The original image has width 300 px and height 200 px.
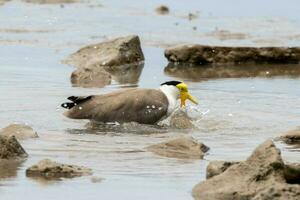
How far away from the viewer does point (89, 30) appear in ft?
74.7

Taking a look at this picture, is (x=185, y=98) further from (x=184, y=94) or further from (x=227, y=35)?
(x=227, y=35)

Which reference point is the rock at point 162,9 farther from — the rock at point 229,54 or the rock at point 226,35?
the rock at point 229,54

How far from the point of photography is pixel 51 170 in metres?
10.1

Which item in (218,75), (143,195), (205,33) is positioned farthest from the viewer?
(205,33)

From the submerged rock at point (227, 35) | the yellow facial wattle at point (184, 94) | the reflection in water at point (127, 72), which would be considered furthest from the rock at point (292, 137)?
the submerged rock at point (227, 35)

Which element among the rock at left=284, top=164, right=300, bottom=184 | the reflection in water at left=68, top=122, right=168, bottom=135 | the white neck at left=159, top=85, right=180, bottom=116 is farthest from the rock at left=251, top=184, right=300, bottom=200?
the white neck at left=159, top=85, right=180, bottom=116

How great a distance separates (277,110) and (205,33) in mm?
7990

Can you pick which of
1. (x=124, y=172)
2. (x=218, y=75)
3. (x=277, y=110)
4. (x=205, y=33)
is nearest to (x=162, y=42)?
(x=205, y=33)

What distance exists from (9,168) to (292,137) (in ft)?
11.6

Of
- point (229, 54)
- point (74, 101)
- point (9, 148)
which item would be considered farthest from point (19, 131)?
point (229, 54)

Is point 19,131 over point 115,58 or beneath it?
over

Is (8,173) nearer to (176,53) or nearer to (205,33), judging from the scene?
(176,53)

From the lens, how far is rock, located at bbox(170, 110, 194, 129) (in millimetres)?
13805

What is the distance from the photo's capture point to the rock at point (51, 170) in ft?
33.1
